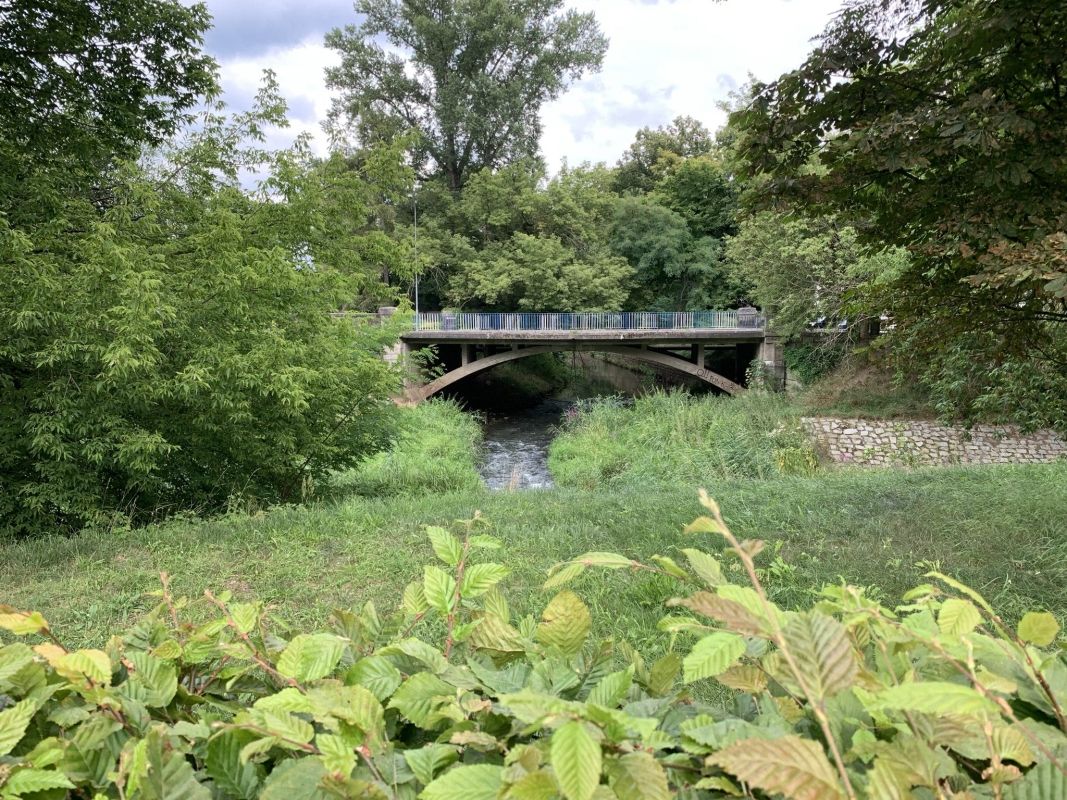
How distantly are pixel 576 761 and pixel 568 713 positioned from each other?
0.06 meters

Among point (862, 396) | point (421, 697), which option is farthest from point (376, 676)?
point (862, 396)

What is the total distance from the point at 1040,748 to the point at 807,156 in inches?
156

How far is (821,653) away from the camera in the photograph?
0.57 meters

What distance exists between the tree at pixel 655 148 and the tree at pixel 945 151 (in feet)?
83.5

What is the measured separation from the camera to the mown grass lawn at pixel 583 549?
353 cm

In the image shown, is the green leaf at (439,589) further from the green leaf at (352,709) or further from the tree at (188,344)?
the tree at (188,344)

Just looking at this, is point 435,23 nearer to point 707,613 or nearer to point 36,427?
point 36,427

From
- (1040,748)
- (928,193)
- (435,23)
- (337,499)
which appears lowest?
(337,499)

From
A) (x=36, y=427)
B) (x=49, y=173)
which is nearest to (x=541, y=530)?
(x=36, y=427)

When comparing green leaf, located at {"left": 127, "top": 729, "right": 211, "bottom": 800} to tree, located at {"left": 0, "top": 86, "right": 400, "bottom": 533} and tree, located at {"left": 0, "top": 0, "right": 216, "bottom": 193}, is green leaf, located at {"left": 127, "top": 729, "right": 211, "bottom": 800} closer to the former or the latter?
tree, located at {"left": 0, "top": 86, "right": 400, "bottom": 533}

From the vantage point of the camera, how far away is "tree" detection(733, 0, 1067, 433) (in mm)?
2910

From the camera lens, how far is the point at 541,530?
16.0 ft

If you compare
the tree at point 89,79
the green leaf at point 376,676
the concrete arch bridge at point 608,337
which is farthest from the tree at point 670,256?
the green leaf at point 376,676

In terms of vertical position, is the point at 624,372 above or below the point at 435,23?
below
